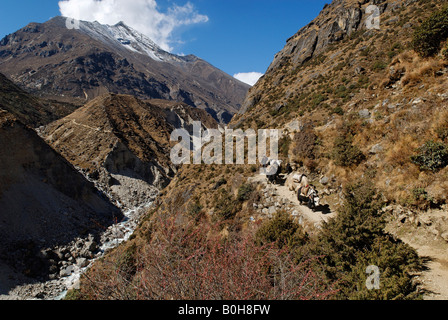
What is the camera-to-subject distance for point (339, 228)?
634 centimetres

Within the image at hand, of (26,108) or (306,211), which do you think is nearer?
(306,211)

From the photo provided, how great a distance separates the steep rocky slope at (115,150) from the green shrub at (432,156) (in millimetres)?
40488

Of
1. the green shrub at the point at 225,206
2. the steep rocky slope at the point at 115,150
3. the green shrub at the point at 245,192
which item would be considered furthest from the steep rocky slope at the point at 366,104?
the steep rocky slope at the point at 115,150

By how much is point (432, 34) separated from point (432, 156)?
9.13 metres

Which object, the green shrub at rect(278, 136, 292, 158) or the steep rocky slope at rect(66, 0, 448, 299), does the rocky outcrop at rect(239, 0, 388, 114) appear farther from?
the green shrub at rect(278, 136, 292, 158)

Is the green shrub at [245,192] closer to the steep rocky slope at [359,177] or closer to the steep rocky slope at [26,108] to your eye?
the steep rocky slope at [359,177]

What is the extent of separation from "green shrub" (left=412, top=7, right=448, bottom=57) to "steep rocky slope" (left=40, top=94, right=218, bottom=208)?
41.5 m

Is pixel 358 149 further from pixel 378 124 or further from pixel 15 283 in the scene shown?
pixel 15 283

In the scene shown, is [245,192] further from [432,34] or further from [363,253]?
[432,34]

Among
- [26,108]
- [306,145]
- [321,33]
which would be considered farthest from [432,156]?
[26,108]

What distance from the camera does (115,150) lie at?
44.1m

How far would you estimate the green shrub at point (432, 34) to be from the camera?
11.8m

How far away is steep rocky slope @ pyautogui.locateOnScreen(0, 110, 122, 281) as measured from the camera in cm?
2166
